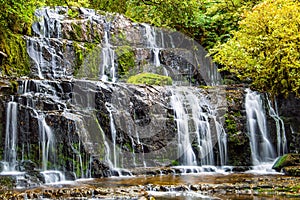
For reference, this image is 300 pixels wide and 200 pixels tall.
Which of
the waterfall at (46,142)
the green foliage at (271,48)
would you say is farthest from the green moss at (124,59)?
the waterfall at (46,142)

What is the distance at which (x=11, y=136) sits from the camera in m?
9.88

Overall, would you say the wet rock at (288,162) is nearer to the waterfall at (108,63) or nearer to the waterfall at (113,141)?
the waterfall at (113,141)

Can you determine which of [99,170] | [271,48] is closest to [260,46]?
[271,48]

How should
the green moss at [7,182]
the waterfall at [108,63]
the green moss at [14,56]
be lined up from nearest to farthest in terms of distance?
the green moss at [7,182], the green moss at [14,56], the waterfall at [108,63]

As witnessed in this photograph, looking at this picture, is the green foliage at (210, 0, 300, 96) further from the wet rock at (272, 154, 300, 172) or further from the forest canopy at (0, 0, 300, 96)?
the wet rock at (272, 154, 300, 172)

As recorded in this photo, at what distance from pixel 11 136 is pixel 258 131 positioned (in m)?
8.63

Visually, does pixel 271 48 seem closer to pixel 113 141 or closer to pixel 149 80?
pixel 149 80

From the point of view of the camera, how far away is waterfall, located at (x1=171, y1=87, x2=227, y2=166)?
12398mm

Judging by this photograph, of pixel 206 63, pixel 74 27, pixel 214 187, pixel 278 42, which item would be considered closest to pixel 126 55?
pixel 74 27

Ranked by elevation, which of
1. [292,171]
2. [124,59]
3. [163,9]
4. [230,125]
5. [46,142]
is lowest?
[292,171]

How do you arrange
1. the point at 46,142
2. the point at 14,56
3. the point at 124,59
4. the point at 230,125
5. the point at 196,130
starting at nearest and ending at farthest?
the point at 46,142 < the point at 196,130 < the point at 230,125 < the point at 14,56 < the point at 124,59

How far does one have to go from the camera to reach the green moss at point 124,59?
1733cm

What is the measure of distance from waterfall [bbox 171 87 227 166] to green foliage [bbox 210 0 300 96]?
2.08m

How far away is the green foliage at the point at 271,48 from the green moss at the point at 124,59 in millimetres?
5333
